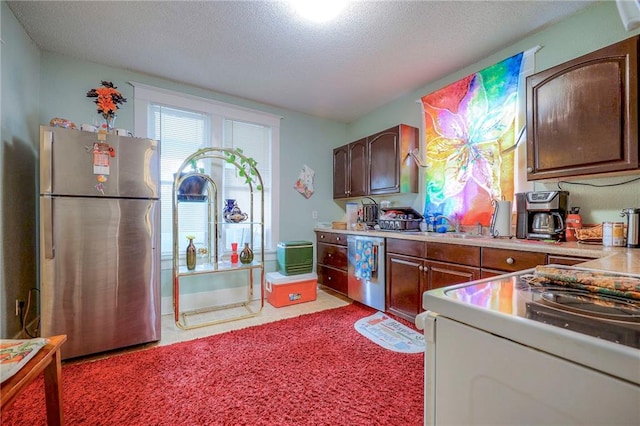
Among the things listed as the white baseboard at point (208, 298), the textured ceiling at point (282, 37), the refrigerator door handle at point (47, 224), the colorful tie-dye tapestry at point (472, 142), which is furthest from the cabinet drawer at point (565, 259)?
the refrigerator door handle at point (47, 224)

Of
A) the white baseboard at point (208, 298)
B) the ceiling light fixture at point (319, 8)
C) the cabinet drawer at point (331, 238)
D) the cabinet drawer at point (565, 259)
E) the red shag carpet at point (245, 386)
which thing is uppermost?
the ceiling light fixture at point (319, 8)

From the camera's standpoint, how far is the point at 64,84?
2518 millimetres

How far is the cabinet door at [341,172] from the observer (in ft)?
12.6

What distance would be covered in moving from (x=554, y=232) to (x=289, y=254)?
246 cm

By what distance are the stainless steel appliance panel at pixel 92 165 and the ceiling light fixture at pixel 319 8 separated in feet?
4.94

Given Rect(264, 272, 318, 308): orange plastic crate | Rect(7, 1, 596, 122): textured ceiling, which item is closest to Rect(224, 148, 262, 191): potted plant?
Rect(7, 1, 596, 122): textured ceiling

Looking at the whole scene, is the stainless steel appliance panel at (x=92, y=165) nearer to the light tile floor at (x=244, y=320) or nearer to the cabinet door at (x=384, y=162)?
the light tile floor at (x=244, y=320)

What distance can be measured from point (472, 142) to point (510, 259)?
1299 mm

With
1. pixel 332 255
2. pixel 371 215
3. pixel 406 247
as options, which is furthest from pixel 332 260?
pixel 406 247

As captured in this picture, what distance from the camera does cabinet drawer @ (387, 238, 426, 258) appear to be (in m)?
2.40

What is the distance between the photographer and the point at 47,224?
184cm

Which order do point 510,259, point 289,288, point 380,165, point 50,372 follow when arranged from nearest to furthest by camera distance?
1. point 50,372
2. point 510,259
3. point 289,288
4. point 380,165

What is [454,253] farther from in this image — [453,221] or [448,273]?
[453,221]

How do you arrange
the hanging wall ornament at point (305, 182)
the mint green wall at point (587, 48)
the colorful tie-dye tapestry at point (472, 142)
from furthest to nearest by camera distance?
the hanging wall ornament at point (305, 182)
the colorful tie-dye tapestry at point (472, 142)
the mint green wall at point (587, 48)
